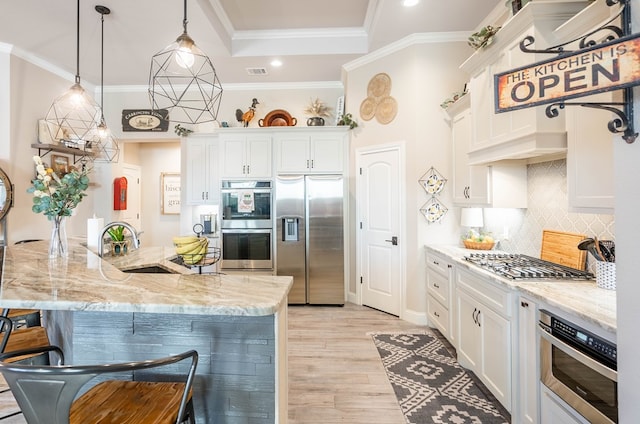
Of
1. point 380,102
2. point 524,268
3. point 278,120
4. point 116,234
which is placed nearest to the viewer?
point 524,268

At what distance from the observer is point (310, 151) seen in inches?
166

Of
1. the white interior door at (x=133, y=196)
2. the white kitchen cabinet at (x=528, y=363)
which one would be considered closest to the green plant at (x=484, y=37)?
the white kitchen cabinet at (x=528, y=363)

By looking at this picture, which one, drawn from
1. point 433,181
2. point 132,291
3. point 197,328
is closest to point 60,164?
point 132,291

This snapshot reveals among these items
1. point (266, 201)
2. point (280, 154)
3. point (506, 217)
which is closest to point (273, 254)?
point (266, 201)

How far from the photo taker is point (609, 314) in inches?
49.5

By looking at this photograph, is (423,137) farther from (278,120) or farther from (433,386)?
(433,386)

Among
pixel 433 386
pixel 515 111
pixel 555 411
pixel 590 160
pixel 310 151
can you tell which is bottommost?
pixel 433 386

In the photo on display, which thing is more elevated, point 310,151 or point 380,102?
point 380,102

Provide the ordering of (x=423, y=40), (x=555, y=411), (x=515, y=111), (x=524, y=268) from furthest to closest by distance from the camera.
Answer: (x=423, y=40) → (x=524, y=268) → (x=515, y=111) → (x=555, y=411)

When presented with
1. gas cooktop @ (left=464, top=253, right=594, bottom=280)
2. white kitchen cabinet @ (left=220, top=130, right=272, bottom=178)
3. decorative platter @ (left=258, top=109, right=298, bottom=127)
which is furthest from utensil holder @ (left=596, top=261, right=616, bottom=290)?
decorative platter @ (left=258, top=109, right=298, bottom=127)

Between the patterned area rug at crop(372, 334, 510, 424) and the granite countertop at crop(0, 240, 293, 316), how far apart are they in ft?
4.90

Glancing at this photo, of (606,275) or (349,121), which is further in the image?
(349,121)

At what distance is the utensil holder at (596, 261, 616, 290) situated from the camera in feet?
5.29

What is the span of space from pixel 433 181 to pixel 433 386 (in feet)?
6.83
